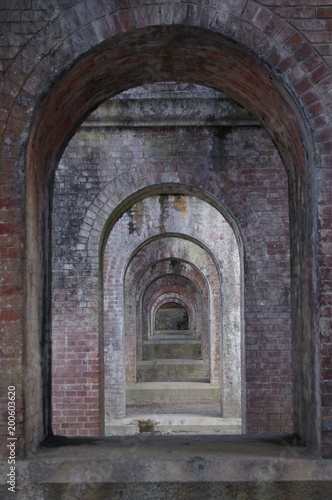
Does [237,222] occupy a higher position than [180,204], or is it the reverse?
[180,204]

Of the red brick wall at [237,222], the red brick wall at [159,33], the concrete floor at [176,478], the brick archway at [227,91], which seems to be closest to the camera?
the concrete floor at [176,478]

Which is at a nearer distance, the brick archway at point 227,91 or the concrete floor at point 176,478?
the concrete floor at point 176,478

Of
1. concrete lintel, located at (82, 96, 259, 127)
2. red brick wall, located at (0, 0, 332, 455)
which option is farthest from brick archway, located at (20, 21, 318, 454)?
concrete lintel, located at (82, 96, 259, 127)

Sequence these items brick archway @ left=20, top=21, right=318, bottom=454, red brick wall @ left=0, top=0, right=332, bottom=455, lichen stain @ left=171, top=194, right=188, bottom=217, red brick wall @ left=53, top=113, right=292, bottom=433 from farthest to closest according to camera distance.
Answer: lichen stain @ left=171, top=194, right=188, bottom=217 < red brick wall @ left=53, top=113, right=292, bottom=433 < brick archway @ left=20, top=21, right=318, bottom=454 < red brick wall @ left=0, top=0, right=332, bottom=455

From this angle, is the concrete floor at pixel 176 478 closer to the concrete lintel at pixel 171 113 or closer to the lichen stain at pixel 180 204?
the concrete lintel at pixel 171 113

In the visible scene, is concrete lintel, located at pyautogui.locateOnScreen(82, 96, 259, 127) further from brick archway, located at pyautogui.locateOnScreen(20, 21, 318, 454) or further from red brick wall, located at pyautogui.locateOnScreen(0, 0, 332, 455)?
red brick wall, located at pyautogui.locateOnScreen(0, 0, 332, 455)

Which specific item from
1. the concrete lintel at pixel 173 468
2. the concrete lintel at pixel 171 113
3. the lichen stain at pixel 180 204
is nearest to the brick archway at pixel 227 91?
the concrete lintel at pixel 173 468

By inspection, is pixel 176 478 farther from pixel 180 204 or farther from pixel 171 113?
pixel 180 204

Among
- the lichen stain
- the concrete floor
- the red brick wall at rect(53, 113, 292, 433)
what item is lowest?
the concrete floor

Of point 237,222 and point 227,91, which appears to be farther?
point 237,222

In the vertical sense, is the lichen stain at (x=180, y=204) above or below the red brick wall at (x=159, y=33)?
above

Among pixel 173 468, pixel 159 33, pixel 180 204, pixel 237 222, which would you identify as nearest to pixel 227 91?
pixel 159 33

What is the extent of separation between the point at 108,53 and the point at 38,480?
119 inches

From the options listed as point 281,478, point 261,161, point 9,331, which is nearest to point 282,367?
point 261,161
